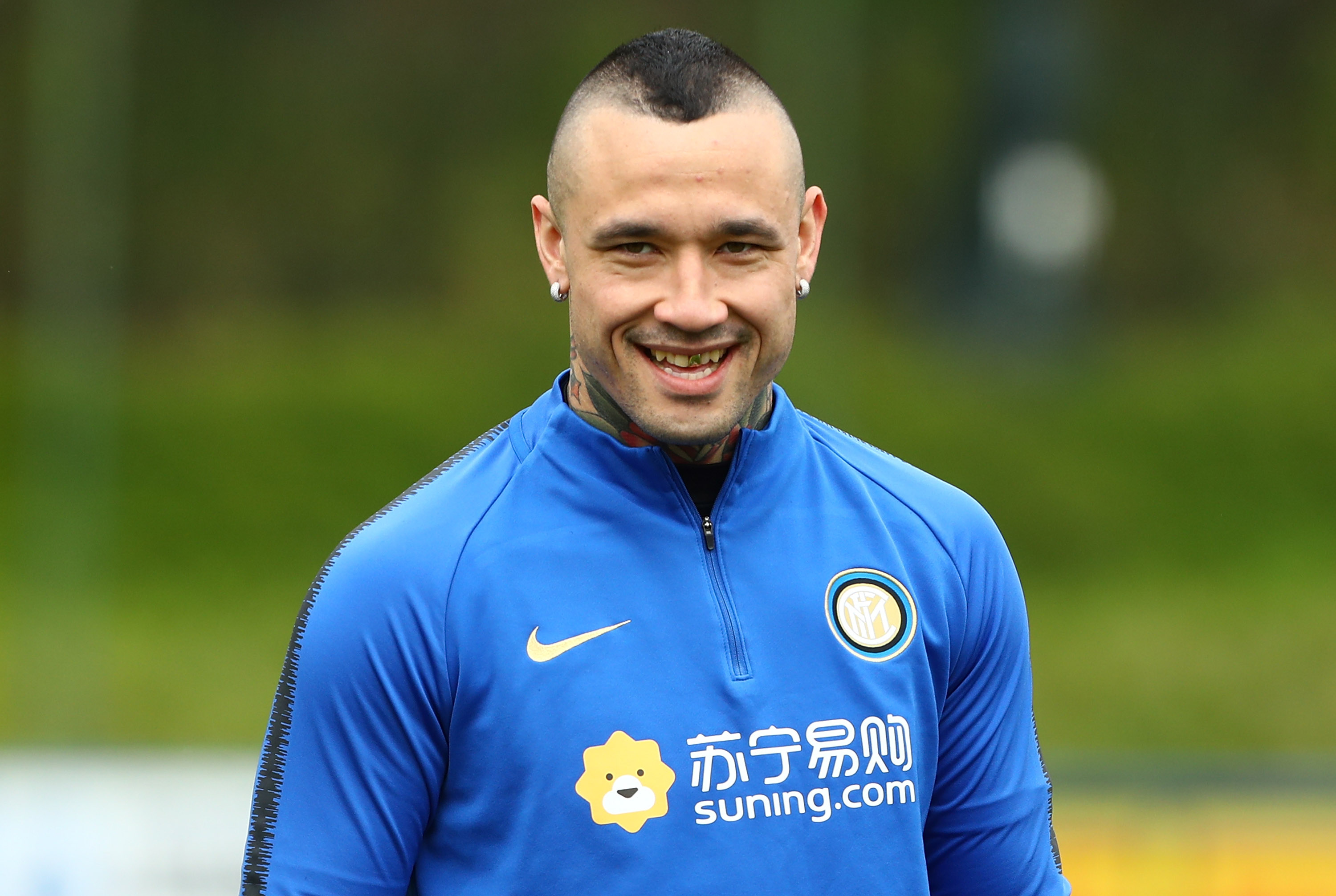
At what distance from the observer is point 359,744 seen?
1.57m

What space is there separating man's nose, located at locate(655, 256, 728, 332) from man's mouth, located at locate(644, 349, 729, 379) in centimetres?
4

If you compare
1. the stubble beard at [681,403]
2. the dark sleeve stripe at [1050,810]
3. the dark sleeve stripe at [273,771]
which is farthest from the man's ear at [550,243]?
the dark sleeve stripe at [1050,810]

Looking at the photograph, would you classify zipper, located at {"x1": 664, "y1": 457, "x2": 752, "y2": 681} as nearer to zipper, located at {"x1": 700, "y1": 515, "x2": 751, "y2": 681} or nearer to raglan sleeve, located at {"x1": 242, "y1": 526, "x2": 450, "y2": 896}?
zipper, located at {"x1": 700, "y1": 515, "x2": 751, "y2": 681}

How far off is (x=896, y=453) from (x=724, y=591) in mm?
6166

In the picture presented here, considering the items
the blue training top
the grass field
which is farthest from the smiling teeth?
the grass field

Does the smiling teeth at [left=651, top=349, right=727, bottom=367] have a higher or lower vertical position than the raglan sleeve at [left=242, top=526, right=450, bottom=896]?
higher

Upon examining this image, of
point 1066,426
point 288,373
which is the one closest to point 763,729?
point 1066,426

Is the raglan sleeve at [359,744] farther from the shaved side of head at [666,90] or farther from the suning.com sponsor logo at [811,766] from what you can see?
the shaved side of head at [666,90]

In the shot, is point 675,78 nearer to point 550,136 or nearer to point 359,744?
point 359,744

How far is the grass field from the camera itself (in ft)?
22.3

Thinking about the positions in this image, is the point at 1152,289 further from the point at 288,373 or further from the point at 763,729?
the point at 763,729

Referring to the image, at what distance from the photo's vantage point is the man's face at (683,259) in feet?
5.34

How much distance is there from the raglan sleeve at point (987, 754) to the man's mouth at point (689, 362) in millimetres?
357

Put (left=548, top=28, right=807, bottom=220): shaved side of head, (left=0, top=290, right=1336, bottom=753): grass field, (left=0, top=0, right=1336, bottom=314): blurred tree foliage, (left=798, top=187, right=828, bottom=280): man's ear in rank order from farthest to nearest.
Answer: (left=0, top=0, right=1336, bottom=314): blurred tree foliage → (left=0, top=290, right=1336, bottom=753): grass field → (left=798, top=187, right=828, bottom=280): man's ear → (left=548, top=28, right=807, bottom=220): shaved side of head
